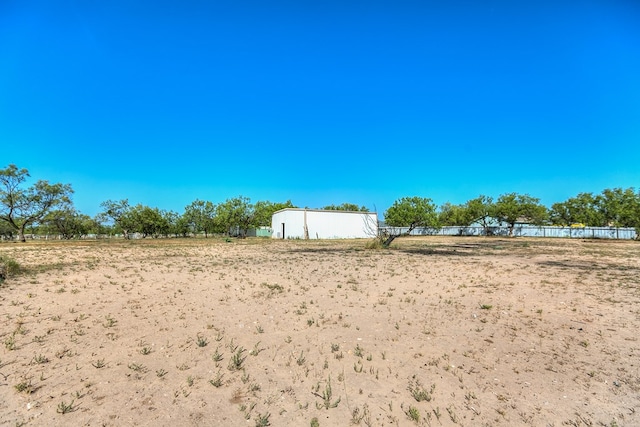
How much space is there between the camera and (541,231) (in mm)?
46844

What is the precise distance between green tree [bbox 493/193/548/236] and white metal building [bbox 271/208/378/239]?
64.6 ft

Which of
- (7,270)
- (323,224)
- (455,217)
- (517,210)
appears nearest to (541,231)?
(517,210)

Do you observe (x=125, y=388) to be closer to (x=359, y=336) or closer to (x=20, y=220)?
(x=359, y=336)

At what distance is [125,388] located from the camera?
3.00 metres

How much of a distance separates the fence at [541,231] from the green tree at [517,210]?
1.92 metres

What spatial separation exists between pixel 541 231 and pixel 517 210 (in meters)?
4.93

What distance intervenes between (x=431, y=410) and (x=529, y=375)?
4.48 feet

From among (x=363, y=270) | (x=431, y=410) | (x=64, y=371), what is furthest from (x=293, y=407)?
(x=363, y=270)

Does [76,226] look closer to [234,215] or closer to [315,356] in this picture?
[234,215]

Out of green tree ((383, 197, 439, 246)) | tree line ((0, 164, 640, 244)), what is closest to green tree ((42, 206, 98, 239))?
tree line ((0, 164, 640, 244))

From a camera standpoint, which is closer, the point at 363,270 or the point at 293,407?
the point at 293,407

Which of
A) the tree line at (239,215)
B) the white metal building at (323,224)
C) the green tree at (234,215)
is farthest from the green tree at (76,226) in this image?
the white metal building at (323,224)

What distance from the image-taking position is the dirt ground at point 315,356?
2.74 meters

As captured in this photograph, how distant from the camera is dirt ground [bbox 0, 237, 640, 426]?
2.74 metres
